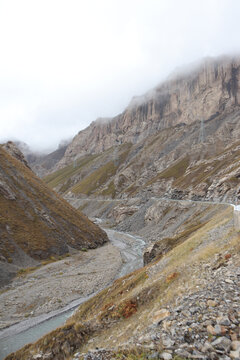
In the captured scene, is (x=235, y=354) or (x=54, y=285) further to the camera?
(x=54, y=285)

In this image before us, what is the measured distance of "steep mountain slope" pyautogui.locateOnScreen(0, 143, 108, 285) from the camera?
52750 mm

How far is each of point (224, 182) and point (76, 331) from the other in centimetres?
7661

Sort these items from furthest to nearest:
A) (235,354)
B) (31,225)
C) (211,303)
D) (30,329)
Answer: (31,225) → (30,329) → (211,303) → (235,354)

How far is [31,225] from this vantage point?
64125 millimetres

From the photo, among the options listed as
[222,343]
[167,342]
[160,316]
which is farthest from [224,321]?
[160,316]

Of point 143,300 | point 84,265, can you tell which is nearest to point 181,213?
point 84,265

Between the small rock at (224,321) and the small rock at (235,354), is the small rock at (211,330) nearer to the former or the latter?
the small rock at (224,321)

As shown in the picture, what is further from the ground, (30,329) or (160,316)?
(160,316)

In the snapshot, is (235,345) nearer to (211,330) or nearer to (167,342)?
(211,330)

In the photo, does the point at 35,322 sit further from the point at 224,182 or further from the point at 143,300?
the point at 224,182

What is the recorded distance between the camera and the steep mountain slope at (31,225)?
173ft

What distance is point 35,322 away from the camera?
102 ft

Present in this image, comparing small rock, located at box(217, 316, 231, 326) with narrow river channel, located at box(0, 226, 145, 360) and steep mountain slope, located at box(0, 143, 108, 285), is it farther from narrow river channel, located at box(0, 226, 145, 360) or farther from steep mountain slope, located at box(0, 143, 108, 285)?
steep mountain slope, located at box(0, 143, 108, 285)

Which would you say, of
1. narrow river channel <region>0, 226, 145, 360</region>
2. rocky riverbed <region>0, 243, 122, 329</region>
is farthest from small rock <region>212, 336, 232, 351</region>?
rocky riverbed <region>0, 243, 122, 329</region>
